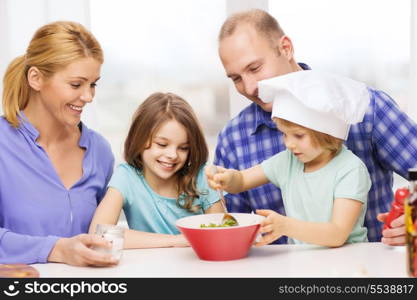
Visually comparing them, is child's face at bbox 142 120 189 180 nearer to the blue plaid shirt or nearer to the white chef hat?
the blue plaid shirt

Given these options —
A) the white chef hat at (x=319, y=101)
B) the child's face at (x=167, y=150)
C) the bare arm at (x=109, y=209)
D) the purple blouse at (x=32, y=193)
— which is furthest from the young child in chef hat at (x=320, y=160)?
the purple blouse at (x=32, y=193)

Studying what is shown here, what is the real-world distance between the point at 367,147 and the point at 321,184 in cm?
37

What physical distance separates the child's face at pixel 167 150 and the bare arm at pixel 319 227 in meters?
0.46

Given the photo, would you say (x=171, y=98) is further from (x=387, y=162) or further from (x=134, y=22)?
(x=134, y=22)

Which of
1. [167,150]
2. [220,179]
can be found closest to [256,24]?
[167,150]

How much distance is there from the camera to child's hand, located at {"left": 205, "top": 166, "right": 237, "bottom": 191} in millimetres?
1606

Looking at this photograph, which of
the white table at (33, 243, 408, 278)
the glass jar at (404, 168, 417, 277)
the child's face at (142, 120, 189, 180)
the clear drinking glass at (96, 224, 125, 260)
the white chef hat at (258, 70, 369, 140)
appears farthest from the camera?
the child's face at (142, 120, 189, 180)

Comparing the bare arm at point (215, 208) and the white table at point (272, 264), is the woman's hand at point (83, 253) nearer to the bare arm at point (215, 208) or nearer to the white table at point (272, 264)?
the white table at point (272, 264)

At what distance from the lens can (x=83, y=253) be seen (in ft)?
4.64

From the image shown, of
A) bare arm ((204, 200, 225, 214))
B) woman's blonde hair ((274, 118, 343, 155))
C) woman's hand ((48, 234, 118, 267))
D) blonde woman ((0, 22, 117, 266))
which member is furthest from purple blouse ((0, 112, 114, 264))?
woman's blonde hair ((274, 118, 343, 155))

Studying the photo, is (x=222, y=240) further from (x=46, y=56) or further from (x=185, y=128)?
(x=46, y=56)

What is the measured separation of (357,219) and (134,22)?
1553mm

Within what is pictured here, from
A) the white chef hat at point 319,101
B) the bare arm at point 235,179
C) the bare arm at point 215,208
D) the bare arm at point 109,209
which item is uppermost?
the white chef hat at point 319,101

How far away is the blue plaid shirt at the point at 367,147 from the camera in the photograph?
1.91m
